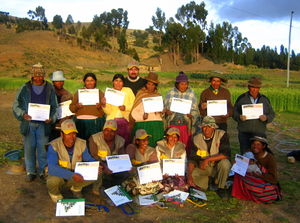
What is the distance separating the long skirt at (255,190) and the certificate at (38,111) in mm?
3219

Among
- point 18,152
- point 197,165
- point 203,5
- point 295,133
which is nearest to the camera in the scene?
point 197,165

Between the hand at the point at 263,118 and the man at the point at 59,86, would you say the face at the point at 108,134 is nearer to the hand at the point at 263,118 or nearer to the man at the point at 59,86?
the man at the point at 59,86

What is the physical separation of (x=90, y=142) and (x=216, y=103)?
2.34m

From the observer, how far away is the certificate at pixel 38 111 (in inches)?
194

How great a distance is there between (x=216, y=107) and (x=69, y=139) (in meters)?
2.67

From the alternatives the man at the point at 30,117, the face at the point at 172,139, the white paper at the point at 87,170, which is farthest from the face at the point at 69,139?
the face at the point at 172,139

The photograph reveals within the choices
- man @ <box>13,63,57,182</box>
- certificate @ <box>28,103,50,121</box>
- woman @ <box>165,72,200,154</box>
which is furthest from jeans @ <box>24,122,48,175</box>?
woman @ <box>165,72,200,154</box>

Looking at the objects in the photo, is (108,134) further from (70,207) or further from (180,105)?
(180,105)

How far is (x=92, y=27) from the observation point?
7694cm

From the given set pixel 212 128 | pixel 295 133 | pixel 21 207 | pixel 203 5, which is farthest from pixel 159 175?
pixel 203 5

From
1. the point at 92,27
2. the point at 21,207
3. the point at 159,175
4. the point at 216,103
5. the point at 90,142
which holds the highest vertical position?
the point at 92,27

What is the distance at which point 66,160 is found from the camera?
14.7ft

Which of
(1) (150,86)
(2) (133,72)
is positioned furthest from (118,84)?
(1) (150,86)

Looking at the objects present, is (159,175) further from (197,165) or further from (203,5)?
(203,5)
